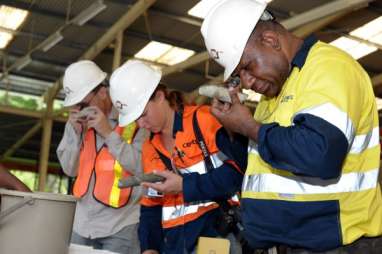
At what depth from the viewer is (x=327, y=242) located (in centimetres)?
201

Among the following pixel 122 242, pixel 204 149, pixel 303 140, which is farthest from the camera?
pixel 122 242

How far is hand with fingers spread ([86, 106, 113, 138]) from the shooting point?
3861 millimetres

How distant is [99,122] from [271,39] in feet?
6.12

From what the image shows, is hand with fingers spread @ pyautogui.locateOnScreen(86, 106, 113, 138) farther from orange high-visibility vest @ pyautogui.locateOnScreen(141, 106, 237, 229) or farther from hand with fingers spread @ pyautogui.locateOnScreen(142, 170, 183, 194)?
hand with fingers spread @ pyautogui.locateOnScreen(142, 170, 183, 194)

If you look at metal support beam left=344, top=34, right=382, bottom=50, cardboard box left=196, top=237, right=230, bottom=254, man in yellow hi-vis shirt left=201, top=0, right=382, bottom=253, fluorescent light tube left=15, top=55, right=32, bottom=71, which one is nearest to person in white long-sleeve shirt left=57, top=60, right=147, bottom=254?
cardboard box left=196, top=237, right=230, bottom=254

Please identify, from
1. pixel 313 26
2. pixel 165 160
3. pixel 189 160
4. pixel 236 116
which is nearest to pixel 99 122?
pixel 165 160

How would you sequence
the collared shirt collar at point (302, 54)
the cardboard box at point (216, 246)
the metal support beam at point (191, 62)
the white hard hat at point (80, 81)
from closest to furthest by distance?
1. the collared shirt collar at point (302, 54)
2. the cardboard box at point (216, 246)
3. the white hard hat at point (80, 81)
4. the metal support beam at point (191, 62)

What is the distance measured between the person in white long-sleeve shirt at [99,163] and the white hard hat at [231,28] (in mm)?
1470

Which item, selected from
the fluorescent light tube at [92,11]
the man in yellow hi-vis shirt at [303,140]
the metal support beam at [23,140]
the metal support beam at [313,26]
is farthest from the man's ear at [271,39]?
the metal support beam at [23,140]

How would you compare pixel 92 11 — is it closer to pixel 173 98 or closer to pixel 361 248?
pixel 173 98

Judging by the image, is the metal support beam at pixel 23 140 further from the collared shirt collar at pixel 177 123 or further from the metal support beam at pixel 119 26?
the collared shirt collar at pixel 177 123

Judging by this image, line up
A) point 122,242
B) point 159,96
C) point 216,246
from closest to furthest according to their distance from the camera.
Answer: point 216,246
point 159,96
point 122,242

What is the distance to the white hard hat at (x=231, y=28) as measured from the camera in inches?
90.0

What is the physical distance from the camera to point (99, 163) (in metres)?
4.02
